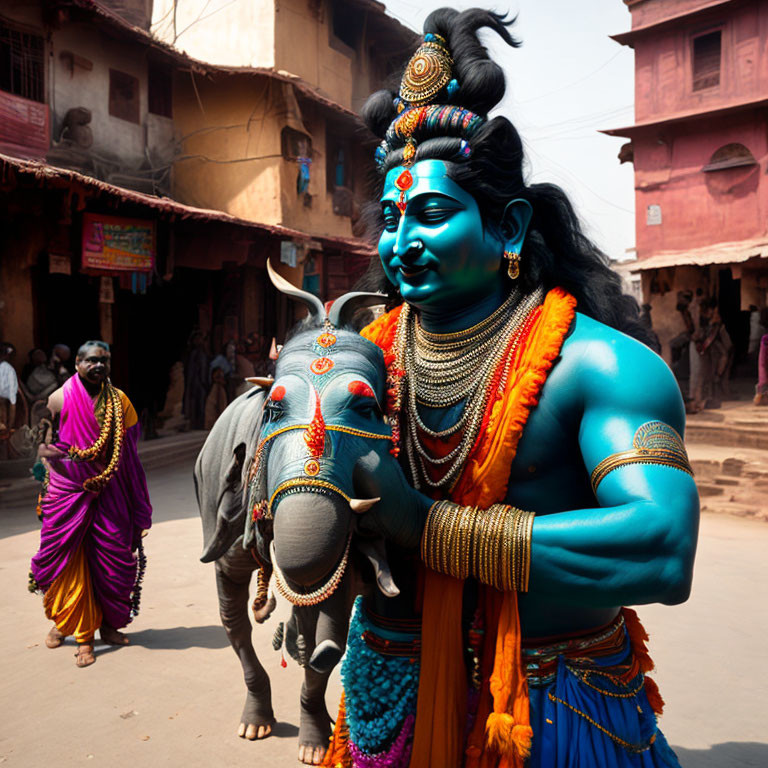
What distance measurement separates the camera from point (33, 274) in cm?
1099

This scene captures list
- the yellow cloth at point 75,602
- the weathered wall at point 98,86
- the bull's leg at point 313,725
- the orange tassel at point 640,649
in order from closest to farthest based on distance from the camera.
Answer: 1. the orange tassel at point 640,649
2. the bull's leg at point 313,725
3. the yellow cloth at point 75,602
4. the weathered wall at point 98,86

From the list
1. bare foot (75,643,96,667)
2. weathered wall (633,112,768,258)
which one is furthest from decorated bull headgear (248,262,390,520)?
weathered wall (633,112,768,258)

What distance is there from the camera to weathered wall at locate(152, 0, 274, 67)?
15.3 m

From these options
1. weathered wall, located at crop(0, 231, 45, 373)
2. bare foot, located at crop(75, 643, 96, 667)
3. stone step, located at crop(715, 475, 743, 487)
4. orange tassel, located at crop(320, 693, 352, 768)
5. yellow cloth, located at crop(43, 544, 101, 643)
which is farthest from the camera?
weathered wall, located at crop(0, 231, 45, 373)

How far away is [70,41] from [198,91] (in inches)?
144

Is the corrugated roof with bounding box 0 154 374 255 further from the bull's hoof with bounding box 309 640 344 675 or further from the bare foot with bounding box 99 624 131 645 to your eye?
the bull's hoof with bounding box 309 640 344 675

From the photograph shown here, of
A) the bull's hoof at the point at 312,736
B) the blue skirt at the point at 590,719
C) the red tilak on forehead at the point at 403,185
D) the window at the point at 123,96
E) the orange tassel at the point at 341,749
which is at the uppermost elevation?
the window at the point at 123,96

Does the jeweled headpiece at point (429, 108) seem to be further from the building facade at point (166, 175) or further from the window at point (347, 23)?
the window at point (347, 23)

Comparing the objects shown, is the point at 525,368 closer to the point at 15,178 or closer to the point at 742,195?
the point at 15,178

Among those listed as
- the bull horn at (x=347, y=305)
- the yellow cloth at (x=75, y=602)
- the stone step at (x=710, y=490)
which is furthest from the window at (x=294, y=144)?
the bull horn at (x=347, y=305)

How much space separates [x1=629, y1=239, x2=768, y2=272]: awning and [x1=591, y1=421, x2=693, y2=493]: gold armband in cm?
1345

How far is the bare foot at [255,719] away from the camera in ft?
11.9

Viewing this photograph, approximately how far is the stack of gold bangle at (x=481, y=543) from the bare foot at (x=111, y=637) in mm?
4077

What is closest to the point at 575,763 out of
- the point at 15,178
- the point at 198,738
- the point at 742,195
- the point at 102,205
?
the point at 198,738
